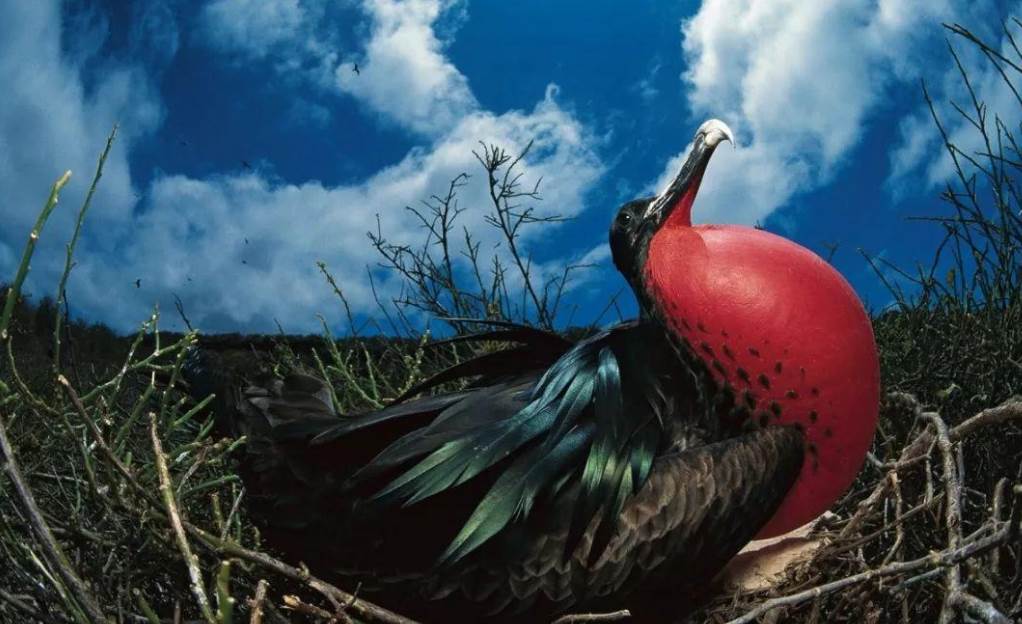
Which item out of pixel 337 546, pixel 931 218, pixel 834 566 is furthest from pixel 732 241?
pixel 931 218

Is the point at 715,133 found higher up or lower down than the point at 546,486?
higher up

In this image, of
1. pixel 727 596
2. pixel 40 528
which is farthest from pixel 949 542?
pixel 40 528

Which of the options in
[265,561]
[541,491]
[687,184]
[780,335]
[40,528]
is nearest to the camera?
[40,528]

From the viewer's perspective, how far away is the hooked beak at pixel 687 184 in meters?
2.22

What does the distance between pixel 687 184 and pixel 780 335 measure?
0.39 metres

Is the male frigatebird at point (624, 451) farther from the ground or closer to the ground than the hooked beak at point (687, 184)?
closer to the ground

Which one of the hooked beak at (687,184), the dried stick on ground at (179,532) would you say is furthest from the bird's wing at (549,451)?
the dried stick on ground at (179,532)

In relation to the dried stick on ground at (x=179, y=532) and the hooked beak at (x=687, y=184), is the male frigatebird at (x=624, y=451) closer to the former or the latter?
the hooked beak at (x=687, y=184)

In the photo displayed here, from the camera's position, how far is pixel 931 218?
3076 millimetres

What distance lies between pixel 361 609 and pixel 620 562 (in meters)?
0.48

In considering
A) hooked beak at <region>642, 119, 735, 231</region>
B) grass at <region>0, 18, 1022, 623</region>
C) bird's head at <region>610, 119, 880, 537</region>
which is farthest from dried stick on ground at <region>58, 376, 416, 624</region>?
hooked beak at <region>642, 119, 735, 231</region>

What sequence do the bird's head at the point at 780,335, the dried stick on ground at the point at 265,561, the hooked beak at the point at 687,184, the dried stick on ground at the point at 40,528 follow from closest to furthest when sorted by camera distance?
the dried stick on ground at the point at 40,528, the dried stick on ground at the point at 265,561, the bird's head at the point at 780,335, the hooked beak at the point at 687,184

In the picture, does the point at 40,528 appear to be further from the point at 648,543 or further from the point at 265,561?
the point at 648,543

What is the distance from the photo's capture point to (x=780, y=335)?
204 centimetres
